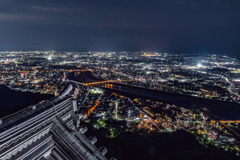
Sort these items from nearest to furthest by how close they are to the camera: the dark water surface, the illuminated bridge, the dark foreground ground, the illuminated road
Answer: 1. the illuminated bridge
2. the dark water surface
3. the dark foreground ground
4. the illuminated road

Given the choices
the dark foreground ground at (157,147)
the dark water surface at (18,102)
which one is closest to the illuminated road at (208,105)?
the dark foreground ground at (157,147)

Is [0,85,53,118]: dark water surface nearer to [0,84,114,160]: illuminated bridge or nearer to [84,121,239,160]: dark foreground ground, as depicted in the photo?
[0,84,114,160]: illuminated bridge

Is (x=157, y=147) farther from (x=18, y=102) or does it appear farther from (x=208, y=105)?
(x=208, y=105)

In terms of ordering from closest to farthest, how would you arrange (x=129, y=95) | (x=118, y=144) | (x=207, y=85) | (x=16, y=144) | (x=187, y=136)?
1. (x=16, y=144)
2. (x=118, y=144)
3. (x=187, y=136)
4. (x=129, y=95)
5. (x=207, y=85)

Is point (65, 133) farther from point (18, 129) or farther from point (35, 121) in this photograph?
point (18, 129)

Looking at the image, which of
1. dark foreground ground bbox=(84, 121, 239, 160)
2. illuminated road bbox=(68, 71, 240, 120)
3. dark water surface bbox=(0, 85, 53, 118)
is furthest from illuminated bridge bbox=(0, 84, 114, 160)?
illuminated road bbox=(68, 71, 240, 120)

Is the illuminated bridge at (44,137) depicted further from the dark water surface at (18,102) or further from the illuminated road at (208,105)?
the illuminated road at (208,105)

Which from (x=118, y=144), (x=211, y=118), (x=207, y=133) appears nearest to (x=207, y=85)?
(x=211, y=118)

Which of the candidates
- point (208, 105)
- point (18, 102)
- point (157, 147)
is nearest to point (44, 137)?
point (18, 102)

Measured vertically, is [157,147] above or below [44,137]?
below
